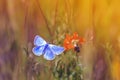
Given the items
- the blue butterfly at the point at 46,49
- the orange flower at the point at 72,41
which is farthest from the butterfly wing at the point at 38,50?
the orange flower at the point at 72,41

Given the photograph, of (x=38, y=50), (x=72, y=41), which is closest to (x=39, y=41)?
(x=38, y=50)

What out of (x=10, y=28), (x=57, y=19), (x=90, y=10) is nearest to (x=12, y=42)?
(x=10, y=28)

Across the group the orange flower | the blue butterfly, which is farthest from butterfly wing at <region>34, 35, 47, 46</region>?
the orange flower

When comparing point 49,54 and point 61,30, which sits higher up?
point 61,30

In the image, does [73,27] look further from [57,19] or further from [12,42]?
[12,42]

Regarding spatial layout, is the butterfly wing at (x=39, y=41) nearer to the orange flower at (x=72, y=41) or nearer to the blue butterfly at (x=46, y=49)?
the blue butterfly at (x=46, y=49)

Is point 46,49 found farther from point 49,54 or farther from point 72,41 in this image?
point 72,41

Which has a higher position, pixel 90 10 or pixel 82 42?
pixel 90 10
